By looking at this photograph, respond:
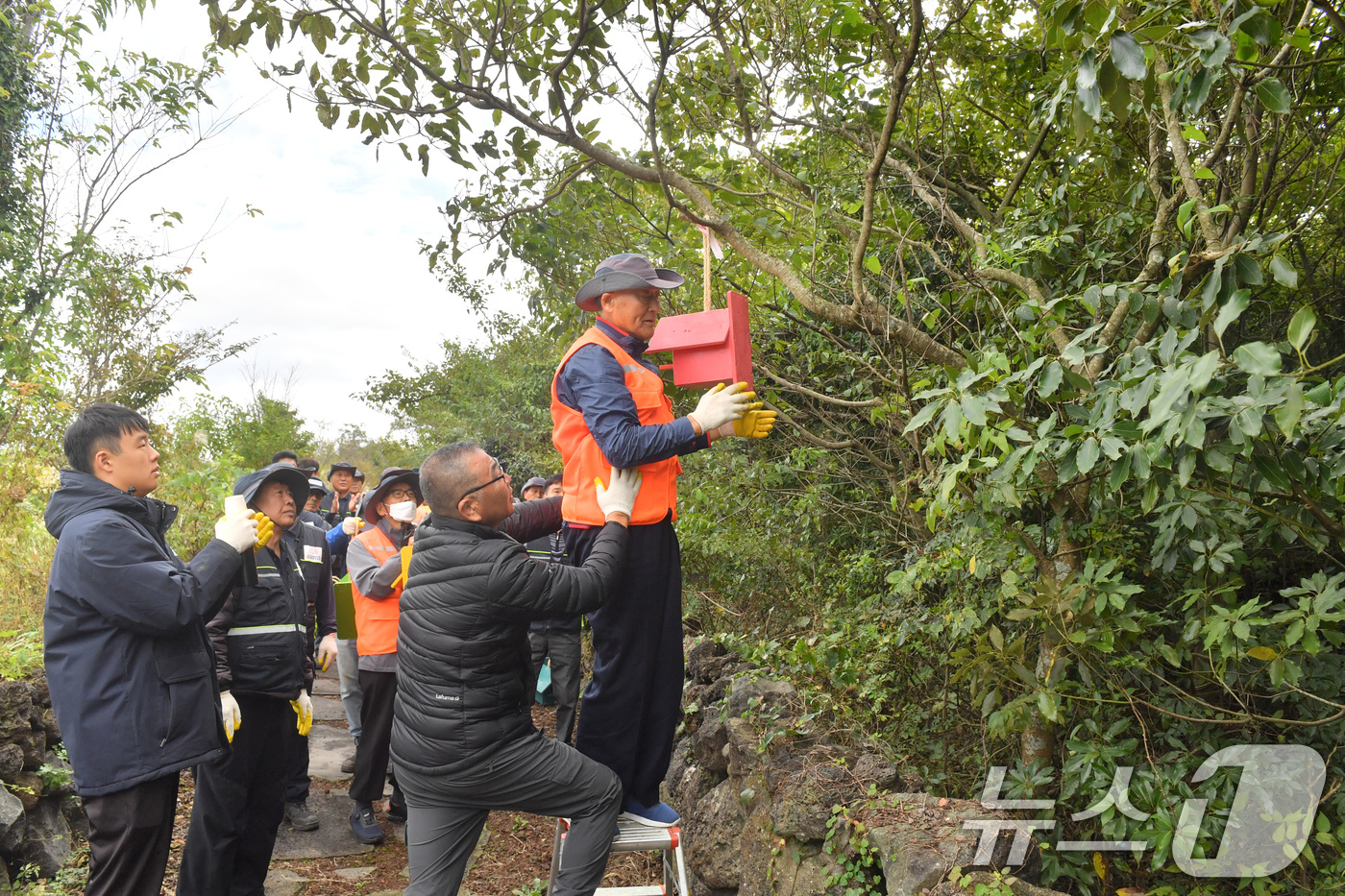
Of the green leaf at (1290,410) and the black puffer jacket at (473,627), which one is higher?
the green leaf at (1290,410)

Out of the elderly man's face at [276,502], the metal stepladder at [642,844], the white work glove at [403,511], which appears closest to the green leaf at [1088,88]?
the metal stepladder at [642,844]

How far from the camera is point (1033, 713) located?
9.85 ft

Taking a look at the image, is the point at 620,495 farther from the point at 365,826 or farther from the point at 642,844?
the point at 365,826

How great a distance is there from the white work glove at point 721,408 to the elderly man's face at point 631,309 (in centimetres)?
37

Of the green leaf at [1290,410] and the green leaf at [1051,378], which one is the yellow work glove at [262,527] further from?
the green leaf at [1290,410]

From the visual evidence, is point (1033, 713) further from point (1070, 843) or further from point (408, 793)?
point (408, 793)

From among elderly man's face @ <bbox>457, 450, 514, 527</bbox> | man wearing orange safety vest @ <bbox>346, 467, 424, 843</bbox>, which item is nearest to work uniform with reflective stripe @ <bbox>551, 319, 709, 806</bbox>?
elderly man's face @ <bbox>457, 450, 514, 527</bbox>

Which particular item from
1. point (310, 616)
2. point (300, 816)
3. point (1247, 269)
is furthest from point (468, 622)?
point (310, 616)

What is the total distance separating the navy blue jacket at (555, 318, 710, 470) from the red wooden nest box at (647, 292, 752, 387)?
8.7 inches

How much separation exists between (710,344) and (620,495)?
1.90 feet

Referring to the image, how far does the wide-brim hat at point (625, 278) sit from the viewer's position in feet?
9.19

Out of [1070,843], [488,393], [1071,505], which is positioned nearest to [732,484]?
[1071,505]

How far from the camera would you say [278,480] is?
3.91 metres

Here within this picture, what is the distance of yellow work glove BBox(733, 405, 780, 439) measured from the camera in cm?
268
